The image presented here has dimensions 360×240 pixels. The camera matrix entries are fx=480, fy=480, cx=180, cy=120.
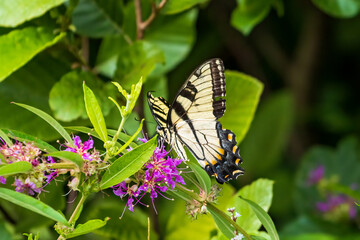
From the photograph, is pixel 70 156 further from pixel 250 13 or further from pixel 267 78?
pixel 267 78

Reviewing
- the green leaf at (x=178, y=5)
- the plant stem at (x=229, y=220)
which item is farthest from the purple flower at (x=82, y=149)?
the green leaf at (x=178, y=5)

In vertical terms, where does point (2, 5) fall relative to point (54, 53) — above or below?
above

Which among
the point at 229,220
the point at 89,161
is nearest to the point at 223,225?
the point at 229,220

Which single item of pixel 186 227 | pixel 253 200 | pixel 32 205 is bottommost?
pixel 186 227

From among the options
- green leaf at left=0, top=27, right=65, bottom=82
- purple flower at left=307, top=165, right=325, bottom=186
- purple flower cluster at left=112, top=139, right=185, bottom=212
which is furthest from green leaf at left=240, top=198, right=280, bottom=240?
purple flower at left=307, top=165, right=325, bottom=186

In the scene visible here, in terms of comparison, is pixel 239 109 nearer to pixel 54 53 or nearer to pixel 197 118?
pixel 197 118

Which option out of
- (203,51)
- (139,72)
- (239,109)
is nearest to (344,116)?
(203,51)

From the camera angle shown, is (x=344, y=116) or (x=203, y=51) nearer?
(x=203, y=51)
